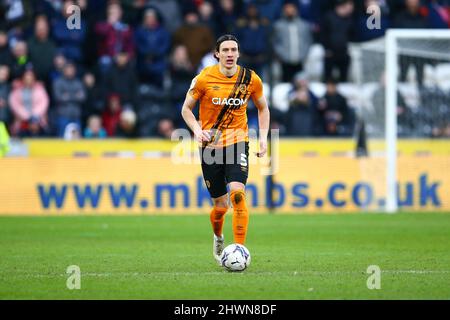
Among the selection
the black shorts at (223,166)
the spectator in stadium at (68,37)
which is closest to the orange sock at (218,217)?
the black shorts at (223,166)

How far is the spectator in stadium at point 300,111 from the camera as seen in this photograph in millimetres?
24000

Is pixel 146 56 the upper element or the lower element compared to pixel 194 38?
lower

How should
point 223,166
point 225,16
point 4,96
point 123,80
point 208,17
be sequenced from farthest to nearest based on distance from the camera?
point 225,16
point 208,17
point 123,80
point 4,96
point 223,166

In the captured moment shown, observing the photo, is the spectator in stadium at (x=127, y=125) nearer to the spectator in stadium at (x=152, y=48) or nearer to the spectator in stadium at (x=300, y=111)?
the spectator in stadium at (x=152, y=48)

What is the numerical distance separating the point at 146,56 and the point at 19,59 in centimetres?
285

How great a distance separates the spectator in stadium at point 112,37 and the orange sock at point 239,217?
13.0 metres

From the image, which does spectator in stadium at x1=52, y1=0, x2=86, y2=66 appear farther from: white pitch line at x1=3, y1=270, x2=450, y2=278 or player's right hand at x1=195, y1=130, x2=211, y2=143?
white pitch line at x1=3, y1=270, x2=450, y2=278

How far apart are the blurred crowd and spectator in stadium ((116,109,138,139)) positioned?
0.03 metres

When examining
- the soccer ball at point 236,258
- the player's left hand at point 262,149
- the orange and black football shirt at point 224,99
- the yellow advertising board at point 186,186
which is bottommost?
the yellow advertising board at point 186,186

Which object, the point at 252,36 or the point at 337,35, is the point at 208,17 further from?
the point at 337,35

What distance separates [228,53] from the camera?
11727mm

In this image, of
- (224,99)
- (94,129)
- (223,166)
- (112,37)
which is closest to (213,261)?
Result: (223,166)

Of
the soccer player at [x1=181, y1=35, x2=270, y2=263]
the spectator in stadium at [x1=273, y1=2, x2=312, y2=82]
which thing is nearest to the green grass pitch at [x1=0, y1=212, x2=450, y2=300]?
the soccer player at [x1=181, y1=35, x2=270, y2=263]

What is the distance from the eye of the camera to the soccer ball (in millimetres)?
11258
